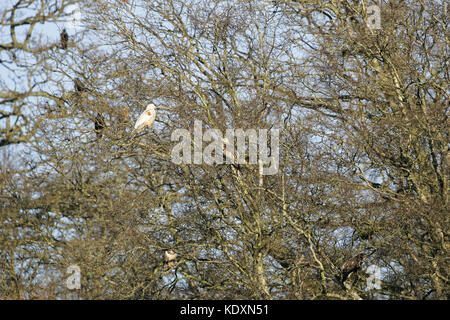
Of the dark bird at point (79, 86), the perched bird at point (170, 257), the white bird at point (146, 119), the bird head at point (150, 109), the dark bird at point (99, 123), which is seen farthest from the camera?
the dark bird at point (79, 86)

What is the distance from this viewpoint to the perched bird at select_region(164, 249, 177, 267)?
13281 mm

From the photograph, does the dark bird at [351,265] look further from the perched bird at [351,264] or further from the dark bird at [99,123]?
the dark bird at [99,123]

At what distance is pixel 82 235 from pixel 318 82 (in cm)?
565

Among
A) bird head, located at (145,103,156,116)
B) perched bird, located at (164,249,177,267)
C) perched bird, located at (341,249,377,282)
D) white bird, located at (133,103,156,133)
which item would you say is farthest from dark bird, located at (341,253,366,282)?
bird head, located at (145,103,156,116)

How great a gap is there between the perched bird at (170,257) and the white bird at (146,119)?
2156mm

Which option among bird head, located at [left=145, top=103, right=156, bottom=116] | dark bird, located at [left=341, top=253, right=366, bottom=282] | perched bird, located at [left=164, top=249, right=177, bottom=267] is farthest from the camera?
bird head, located at [left=145, top=103, right=156, bottom=116]

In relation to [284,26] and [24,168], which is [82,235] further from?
[284,26]

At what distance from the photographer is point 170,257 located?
44.4 ft

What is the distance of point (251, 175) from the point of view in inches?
493

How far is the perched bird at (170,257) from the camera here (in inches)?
523

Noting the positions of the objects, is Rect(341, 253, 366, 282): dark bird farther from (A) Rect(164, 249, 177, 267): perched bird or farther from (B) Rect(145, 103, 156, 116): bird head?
(B) Rect(145, 103, 156, 116): bird head

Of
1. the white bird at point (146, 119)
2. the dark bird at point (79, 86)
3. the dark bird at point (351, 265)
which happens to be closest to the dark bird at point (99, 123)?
the white bird at point (146, 119)

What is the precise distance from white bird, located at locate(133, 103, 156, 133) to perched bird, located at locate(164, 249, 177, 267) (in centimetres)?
216

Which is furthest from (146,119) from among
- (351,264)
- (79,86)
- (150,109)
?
(351,264)
